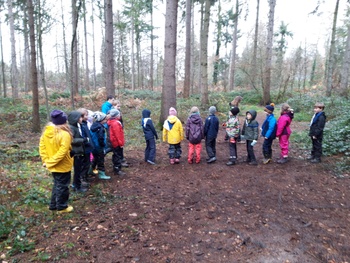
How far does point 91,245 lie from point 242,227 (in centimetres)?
225

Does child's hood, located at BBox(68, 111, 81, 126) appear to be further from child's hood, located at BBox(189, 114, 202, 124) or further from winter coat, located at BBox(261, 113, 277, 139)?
winter coat, located at BBox(261, 113, 277, 139)

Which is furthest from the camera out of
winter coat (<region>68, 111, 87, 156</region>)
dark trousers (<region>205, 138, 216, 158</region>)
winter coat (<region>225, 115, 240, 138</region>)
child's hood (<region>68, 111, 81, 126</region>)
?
dark trousers (<region>205, 138, 216, 158</region>)

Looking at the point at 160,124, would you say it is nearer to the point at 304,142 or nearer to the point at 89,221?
the point at 304,142

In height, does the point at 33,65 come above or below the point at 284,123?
above

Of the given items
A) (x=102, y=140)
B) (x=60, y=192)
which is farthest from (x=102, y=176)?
(x=60, y=192)

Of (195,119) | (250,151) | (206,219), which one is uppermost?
(195,119)

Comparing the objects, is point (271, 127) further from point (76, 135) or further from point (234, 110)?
point (76, 135)

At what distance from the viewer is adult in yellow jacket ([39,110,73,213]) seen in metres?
3.99

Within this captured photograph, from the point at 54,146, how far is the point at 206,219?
281 centimetres

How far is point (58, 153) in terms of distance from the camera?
3.98 meters

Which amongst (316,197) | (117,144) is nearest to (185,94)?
(117,144)

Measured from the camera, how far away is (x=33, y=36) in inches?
363

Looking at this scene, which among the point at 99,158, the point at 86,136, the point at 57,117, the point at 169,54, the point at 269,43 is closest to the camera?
the point at 57,117

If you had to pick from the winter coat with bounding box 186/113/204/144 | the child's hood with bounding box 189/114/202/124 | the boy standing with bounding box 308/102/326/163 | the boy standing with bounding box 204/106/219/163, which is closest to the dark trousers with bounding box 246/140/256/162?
the boy standing with bounding box 204/106/219/163
